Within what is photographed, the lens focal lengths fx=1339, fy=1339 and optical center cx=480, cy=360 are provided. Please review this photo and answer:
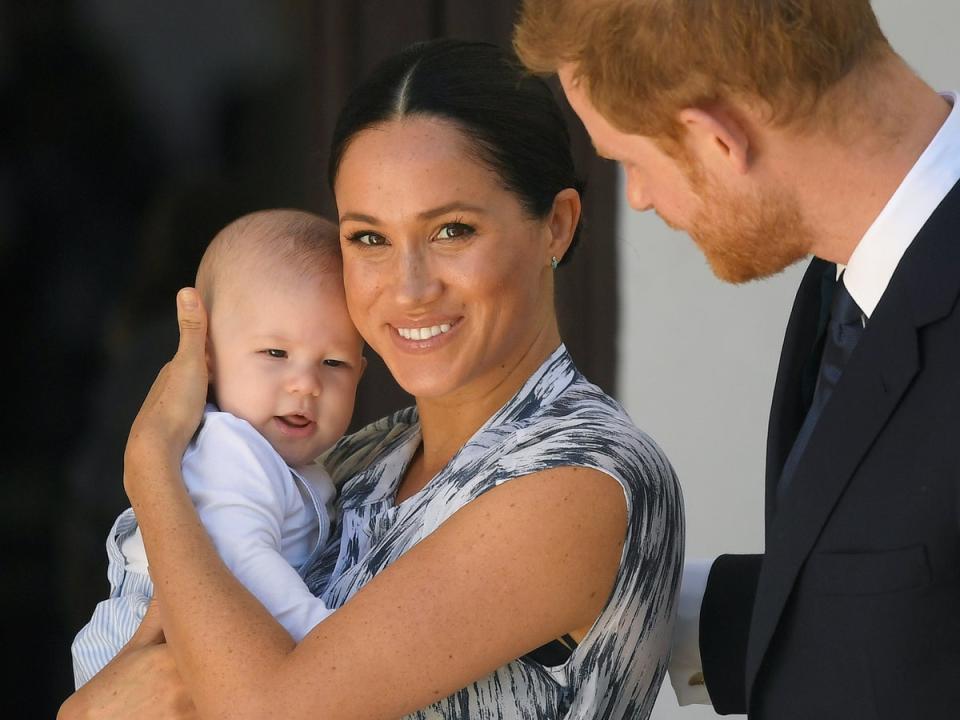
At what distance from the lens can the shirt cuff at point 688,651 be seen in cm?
217

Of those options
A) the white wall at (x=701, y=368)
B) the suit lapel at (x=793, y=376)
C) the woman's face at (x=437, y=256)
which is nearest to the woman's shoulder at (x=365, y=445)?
the woman's face at (x=437, y=256)

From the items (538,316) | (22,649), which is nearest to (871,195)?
(538,316)

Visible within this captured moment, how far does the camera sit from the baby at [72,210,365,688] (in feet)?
7.20

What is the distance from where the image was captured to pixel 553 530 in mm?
1774

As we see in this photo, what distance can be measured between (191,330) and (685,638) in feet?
3.22

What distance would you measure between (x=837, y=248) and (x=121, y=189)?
2362 millimetres

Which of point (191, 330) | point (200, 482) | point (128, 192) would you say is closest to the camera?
point (200, 482)

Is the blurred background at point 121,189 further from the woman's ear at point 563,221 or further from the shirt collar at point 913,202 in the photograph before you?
the shirt collar at point 913,202

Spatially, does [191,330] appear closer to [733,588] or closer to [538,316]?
[538,316]

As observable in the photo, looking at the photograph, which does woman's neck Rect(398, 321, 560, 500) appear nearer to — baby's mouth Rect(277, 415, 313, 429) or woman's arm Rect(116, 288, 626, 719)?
baby's mouth Rect(277, 415, 313, 429)

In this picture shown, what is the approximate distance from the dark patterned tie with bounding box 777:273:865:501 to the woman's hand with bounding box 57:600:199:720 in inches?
36.5

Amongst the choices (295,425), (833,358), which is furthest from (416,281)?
(833,358)

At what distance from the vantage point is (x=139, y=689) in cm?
200

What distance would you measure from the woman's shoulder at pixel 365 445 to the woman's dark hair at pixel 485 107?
570mm
